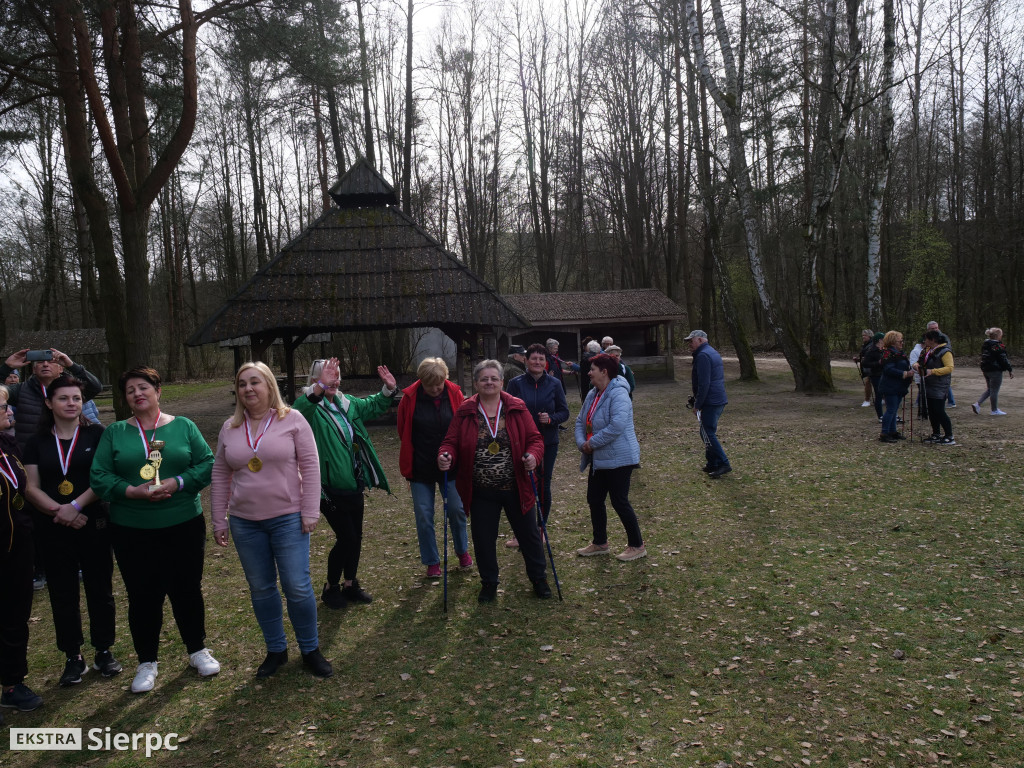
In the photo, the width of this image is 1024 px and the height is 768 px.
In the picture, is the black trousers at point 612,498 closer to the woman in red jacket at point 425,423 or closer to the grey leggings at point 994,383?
the woman in red jacket at point 425,423

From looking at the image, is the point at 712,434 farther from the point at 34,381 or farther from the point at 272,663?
the point at 34,381

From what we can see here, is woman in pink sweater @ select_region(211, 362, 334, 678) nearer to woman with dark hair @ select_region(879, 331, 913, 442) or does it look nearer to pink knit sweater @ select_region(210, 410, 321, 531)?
pink knit sweater @ select_region(210, 410, 321, 531)

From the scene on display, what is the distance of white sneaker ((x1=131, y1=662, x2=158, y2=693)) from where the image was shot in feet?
12.9

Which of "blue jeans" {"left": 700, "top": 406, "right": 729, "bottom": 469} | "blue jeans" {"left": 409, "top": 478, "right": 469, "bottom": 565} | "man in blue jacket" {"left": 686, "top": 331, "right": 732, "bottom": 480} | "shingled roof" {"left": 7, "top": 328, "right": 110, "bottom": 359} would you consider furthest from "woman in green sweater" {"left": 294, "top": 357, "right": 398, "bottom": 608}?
"shingled roof" {"left": 7, "top": 328, "right": 110, "bottom": 359}

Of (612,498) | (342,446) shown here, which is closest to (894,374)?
(612,498)

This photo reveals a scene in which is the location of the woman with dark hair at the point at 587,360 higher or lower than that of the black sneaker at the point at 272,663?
higher

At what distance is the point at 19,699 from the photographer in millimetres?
3799

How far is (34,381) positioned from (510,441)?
3.73 metres

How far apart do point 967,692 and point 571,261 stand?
3609 centimetres

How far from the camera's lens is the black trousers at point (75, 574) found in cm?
406

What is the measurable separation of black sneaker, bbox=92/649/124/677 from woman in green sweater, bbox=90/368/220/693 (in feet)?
0.97

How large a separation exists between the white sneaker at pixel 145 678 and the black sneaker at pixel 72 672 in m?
0.35

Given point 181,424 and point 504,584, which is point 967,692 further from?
point 181,424

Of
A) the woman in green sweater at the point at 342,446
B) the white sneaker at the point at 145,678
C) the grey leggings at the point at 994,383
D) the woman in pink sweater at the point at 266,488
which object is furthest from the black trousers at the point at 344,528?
the grey leggings at the point at 994,383
